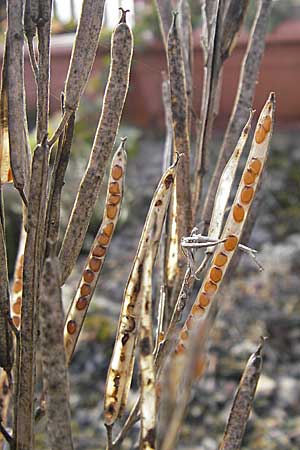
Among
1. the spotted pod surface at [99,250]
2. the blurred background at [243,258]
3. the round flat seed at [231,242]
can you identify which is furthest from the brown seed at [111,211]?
the blurred background at [243,258]

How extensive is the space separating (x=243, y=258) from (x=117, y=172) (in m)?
1.92

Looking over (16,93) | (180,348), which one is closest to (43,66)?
(16,93)

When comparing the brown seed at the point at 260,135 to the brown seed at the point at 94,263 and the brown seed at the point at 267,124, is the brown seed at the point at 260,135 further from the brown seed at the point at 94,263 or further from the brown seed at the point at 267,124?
the brown seed at the point at 94,263

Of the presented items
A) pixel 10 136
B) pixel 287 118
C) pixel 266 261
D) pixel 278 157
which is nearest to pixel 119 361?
pixel 10 136

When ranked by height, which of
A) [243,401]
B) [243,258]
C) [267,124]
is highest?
[267,124]

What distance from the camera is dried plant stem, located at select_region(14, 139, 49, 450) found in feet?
1.89

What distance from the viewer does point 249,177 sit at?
60cm

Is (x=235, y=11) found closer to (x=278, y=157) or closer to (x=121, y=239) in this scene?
(x=121, y=239)

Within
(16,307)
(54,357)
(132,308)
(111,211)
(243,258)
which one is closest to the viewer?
(54,357)

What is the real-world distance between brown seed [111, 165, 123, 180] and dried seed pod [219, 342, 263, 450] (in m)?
0.18

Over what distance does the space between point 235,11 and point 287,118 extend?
2818 mm

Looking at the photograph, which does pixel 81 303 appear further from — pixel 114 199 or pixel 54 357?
pixel 54 357

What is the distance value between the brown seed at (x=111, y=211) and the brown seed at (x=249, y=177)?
4.6 inches

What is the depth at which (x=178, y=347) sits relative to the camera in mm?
644
